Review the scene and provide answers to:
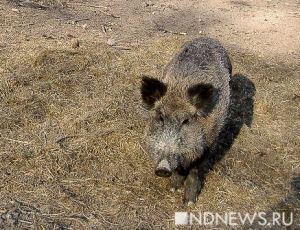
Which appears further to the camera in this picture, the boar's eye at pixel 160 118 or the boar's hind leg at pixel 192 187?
the boar's hind leg at pixel 192 187

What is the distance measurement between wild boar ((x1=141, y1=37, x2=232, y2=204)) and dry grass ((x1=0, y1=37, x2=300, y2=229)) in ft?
1.56

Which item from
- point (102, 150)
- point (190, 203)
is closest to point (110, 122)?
point (102, 150)

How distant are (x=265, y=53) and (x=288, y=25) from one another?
7.11 feet

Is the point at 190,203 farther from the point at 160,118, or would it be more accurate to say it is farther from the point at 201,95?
the point at 201,95

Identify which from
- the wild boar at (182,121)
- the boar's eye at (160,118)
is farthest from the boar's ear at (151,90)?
the boar's eye at (160,118)

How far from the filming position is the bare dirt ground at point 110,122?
4.77 meters

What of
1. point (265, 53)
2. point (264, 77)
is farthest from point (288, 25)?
point (264, 77)

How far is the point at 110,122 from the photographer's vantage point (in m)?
6.10

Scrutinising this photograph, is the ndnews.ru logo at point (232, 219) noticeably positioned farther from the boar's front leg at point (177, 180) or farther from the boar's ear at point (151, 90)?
the boar's ear at point (151, 90)

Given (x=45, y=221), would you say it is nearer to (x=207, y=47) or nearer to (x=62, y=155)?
(x=62, y=155)

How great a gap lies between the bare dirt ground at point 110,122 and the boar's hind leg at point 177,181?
8cm

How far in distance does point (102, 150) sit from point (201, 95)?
57.8 inches

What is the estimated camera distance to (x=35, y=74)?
7.06m

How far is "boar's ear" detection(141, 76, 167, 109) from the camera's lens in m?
4.82
